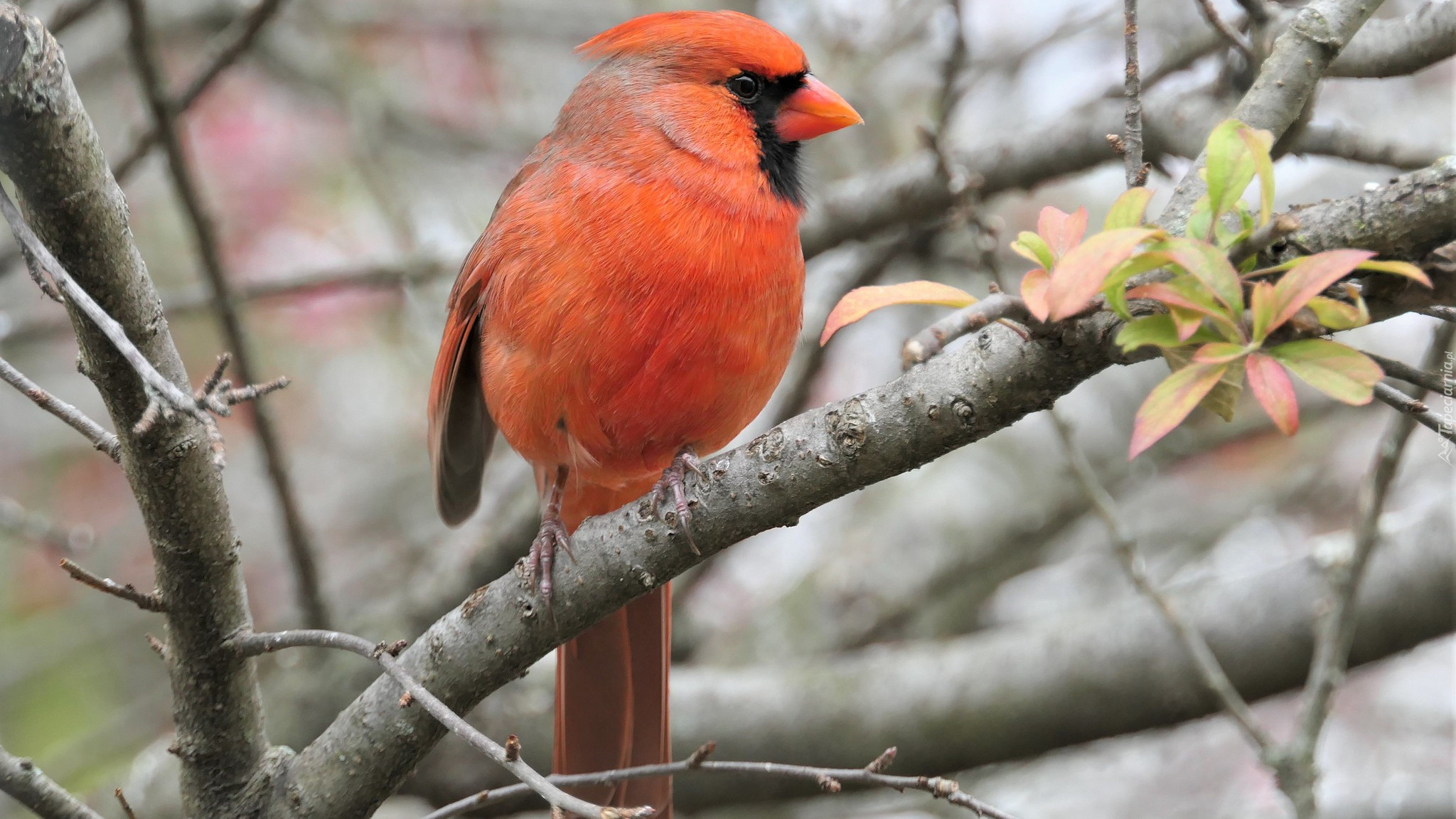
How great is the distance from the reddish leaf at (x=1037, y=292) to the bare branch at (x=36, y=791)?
1.28 metres

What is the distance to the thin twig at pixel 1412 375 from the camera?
1.28 meters

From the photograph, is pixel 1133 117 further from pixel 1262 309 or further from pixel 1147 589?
pixel 1147 589

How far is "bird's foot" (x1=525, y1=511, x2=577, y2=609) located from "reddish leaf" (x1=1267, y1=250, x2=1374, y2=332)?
104cm

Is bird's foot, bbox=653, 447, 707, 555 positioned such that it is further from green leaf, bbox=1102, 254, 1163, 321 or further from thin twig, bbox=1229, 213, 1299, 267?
thin twig, bbox=1229, 213, 1299, 267

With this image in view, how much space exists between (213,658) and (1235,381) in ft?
4.47

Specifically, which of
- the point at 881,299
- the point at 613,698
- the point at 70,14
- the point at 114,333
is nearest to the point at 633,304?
→ the point at 613,698

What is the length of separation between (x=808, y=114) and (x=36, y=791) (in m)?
1.81

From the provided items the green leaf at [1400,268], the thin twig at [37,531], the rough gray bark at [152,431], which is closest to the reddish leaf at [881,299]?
the green leaf at [1400,268]

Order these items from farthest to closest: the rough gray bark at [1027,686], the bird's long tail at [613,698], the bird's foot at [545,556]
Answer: the rough gray bark at [1027,686], the bird's long tail at [613,698], the bird's foot at [545,556]

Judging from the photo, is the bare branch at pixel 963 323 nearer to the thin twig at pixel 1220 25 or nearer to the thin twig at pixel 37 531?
the thin twig at pixel 1220 25

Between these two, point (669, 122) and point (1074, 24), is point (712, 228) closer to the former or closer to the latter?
point (669, 122)

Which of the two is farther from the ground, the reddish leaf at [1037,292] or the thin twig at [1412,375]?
the reddish leaf at [1037,292]

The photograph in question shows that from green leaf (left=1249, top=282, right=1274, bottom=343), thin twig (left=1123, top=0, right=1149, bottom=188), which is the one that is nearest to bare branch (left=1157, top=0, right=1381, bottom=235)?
thin twig (left=1123, top=0, right=1149, bottom=188)

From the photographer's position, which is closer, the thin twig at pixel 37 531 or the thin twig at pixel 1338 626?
the thin twig at pixel 1338 626
